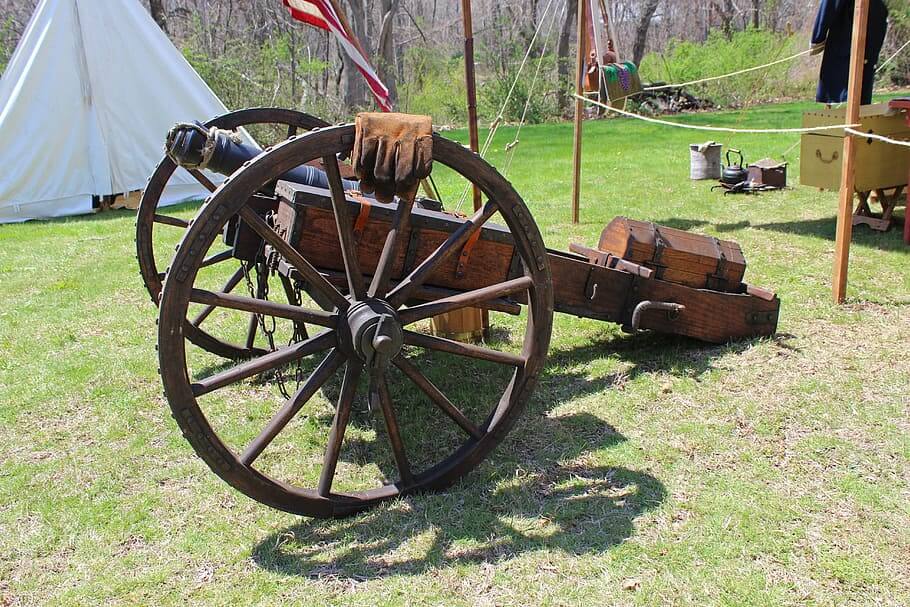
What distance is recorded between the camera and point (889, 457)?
3.08m

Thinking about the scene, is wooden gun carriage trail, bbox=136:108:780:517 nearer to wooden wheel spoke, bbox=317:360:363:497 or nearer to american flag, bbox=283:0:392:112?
wooden wheel spoke, bbox=317:360:363:497

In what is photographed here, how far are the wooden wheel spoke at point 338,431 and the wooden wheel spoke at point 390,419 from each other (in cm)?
8

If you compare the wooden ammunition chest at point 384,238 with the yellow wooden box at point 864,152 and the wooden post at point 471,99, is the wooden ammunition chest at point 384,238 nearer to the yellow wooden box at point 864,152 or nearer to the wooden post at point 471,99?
the wooden post at point 471,99

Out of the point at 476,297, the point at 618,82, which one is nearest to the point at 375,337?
the point at 476,297

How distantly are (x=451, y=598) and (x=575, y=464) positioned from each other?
0.94 m

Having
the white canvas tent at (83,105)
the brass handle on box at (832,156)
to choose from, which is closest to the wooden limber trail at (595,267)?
the brass handle on box at (832,156)

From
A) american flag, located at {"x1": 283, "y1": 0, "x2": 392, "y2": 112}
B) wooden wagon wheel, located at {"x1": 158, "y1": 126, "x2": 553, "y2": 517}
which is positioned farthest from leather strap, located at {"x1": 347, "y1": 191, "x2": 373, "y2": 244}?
american flag, located at {"x1": 283, "y1": 0, "x2": 392, "y2": 112}

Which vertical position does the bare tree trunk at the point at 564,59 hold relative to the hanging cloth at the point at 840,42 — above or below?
Answer: above

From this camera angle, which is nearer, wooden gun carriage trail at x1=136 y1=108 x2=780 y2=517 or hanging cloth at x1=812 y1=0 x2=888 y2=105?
wooden gun carriage trail at x1=136 y1=108 x2=780 y2=517

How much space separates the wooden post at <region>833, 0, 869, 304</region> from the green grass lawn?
21 cm

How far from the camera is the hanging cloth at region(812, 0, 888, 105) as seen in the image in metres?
6.73

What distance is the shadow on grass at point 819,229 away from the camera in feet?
20.4

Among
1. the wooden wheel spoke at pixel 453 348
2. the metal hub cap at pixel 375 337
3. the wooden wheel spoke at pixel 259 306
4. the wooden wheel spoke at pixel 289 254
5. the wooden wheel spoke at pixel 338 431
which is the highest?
the wooden wheel spoke at pixel 289 254

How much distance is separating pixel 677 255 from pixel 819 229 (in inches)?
140
